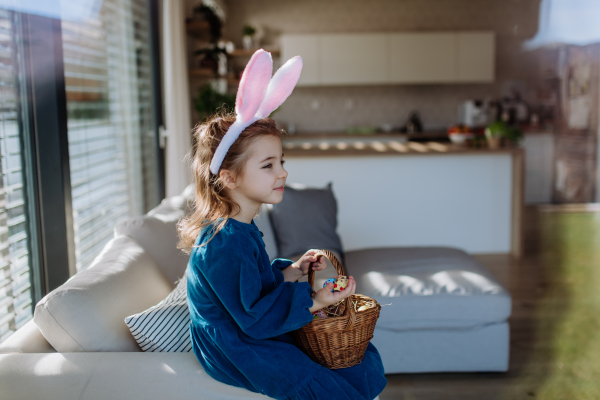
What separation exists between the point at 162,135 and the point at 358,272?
7.06 ft

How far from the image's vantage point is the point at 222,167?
1.24 m

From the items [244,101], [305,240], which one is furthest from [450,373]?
[244,101]

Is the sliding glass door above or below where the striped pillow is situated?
above

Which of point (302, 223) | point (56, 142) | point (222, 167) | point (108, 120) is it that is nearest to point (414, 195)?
point (302, 223)

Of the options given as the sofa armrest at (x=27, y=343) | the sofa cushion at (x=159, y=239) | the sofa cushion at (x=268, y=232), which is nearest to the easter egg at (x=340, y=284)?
the sofa armrest at (x=27, y=343)

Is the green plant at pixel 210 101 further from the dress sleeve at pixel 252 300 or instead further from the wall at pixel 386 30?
the dress sleeve at pixel 252 300

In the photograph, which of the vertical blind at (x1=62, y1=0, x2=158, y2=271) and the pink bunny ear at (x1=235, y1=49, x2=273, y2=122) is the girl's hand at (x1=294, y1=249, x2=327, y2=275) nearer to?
the pink bunny ear at (x1=235, y1=49, x2=273, y2=122)

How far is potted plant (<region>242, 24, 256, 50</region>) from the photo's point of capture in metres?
6.14

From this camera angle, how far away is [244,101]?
3.92 feet

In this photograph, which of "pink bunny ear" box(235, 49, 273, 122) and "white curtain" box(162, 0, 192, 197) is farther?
"white curtain" box(162, 0, 192, 197)

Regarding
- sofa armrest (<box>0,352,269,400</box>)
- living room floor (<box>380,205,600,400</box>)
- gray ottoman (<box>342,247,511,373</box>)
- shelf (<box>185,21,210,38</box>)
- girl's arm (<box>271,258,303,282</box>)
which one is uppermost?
shelf (<box>185,21,210,38</box>)

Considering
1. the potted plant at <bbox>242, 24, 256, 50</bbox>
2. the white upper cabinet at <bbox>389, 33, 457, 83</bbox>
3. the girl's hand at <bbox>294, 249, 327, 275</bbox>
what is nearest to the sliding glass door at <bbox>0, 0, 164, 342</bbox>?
the girl's hand at <bbox>294, 249, 327, 275</bbox>

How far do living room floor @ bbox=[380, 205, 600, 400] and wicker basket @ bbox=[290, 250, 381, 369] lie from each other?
100cm

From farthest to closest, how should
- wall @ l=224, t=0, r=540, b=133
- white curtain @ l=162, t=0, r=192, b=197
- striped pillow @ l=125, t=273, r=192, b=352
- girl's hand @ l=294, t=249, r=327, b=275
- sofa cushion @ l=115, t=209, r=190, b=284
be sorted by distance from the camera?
wall @ l=224, t=0, r=540, b=133
white curtain @ l=162, t=0, r=192, b=197
sofa cushion @ l=115, t=209, r=190, b=284
striped pillow @ l=125, t=273, r=192, b=352
girl's hand @ l=294, t=249, r=327, b=275
